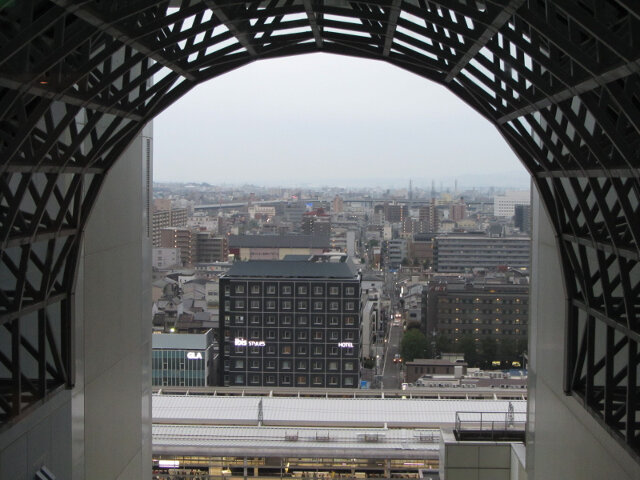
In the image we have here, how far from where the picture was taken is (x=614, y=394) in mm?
8133

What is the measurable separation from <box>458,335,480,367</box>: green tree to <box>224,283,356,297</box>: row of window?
14.8 m

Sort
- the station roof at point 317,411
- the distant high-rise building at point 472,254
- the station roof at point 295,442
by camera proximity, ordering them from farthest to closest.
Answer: the distant high-rise building at point 472,254 → the station roof at point 317,411 → the station roof at point 295,442

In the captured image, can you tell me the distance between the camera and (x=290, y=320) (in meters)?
47.2

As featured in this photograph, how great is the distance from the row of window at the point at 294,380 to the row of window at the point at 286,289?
4.69 m

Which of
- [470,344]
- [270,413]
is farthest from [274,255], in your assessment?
[270,413]

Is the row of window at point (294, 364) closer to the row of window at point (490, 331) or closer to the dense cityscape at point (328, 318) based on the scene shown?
the dense cityscape at point (328, 318)

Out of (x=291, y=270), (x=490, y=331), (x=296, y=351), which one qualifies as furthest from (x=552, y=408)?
(x=490, y=331)

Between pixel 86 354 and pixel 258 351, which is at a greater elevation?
pixel 86 354

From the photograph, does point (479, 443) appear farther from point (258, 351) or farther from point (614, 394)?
point (258, 351)

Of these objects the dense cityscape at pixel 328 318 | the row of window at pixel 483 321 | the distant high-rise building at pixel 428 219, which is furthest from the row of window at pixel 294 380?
the distant high-rise building at pixel 428 219

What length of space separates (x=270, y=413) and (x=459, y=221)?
137 metres

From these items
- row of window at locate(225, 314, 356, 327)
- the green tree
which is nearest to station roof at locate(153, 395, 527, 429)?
row of window at locate(225, 314, 356, 327)

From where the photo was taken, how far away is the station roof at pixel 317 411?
984 inches

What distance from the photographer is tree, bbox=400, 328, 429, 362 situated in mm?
57781
